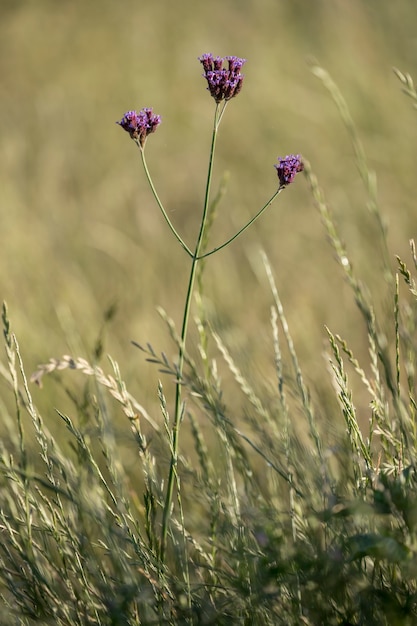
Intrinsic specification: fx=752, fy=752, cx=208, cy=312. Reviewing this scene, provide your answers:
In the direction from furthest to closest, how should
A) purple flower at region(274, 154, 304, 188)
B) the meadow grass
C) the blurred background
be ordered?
1. the blurred background
2. purple flower at region(274, 154, 304, 188)
3. the meadow grass

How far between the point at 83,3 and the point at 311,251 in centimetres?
376

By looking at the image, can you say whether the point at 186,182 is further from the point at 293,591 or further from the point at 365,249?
the point at 293,591

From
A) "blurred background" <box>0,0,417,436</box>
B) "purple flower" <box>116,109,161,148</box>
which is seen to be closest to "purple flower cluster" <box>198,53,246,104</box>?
"purple flower" <box>116,109,161,148</box>

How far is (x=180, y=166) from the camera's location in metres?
4.28

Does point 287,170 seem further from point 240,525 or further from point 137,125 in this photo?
point 240,525

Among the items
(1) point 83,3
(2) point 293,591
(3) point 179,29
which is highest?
(1) point 83,3

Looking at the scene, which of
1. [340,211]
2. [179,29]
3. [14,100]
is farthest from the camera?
[179,29]

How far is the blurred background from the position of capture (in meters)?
2.74

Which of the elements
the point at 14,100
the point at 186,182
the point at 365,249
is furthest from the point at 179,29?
the point at 365,249

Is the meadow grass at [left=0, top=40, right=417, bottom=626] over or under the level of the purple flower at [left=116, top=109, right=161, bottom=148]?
under

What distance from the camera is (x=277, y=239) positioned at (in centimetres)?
334

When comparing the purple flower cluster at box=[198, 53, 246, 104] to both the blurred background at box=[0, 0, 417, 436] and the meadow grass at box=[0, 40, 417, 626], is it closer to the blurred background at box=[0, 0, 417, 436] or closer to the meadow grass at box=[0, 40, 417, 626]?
the meadow grass at box=[0, 40, 417, 626]

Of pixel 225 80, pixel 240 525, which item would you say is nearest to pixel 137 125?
pixel 225 80

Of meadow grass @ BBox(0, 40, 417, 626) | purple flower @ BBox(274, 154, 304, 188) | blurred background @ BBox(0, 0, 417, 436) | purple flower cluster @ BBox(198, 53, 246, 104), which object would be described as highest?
blurred background @ BBox(0, 0, 417, 436)
